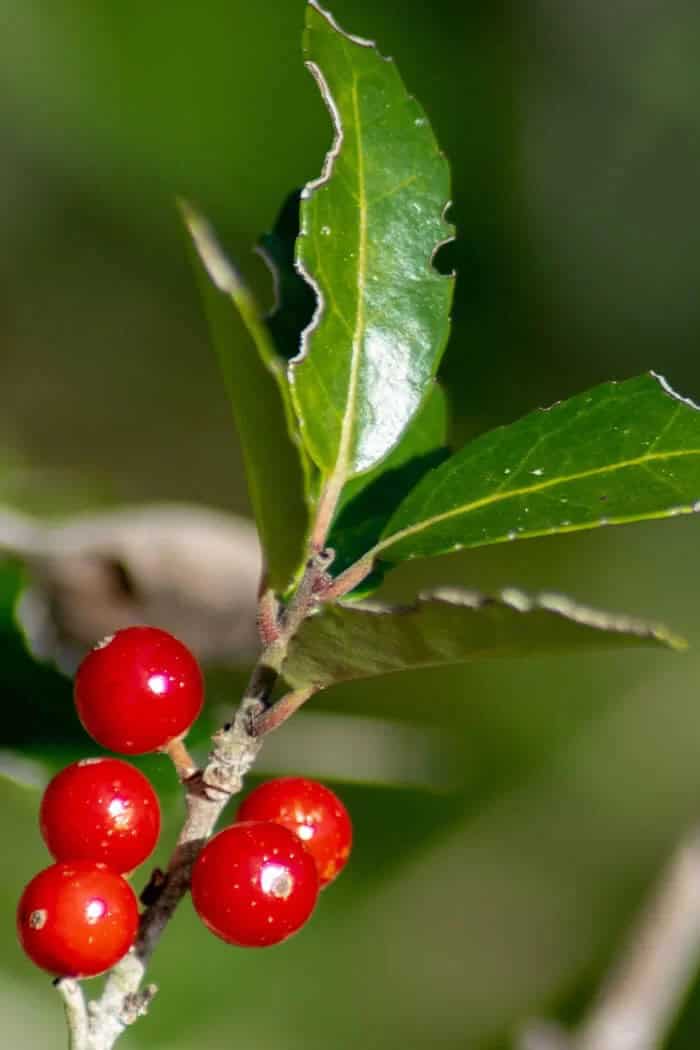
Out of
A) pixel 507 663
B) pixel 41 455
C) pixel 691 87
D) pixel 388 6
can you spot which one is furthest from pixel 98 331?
pixel 691 87

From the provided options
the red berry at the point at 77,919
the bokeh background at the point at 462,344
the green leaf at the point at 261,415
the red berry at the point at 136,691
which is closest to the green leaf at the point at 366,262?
the green leaf at the point at 261,415

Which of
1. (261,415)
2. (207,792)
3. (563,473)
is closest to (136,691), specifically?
(207,792)

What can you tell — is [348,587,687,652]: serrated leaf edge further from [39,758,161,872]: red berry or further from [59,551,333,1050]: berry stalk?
[39,758,161,872]: red berry

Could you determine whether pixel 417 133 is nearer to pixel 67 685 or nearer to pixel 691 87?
pixel 67 685

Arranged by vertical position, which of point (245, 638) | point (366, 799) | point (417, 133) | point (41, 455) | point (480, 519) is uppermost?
point (417, 133)

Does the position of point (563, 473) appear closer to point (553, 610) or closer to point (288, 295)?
point (553, 610)
